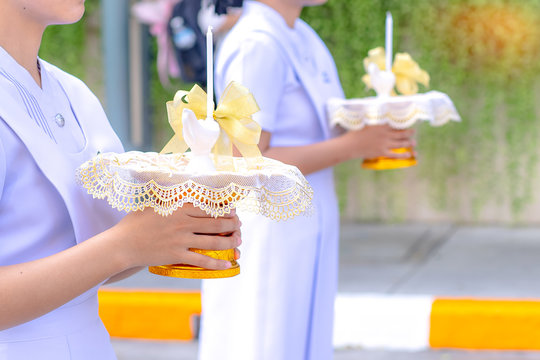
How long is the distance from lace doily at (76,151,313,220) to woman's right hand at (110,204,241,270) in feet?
0.06

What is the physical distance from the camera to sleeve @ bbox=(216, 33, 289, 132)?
2053mm

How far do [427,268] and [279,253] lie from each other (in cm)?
354

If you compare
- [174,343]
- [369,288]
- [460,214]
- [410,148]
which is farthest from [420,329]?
[460,214]

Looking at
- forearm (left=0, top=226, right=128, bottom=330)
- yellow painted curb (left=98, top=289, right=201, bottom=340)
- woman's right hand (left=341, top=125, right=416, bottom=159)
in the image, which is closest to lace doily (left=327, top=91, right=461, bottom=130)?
woman's right hand (left=341, top=125, right=416, bottom=159)

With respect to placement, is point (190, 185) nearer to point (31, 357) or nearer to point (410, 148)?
point (31, 357)

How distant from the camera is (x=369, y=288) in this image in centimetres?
493

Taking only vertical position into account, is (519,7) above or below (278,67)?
above

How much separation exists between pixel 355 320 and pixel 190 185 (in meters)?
3.26

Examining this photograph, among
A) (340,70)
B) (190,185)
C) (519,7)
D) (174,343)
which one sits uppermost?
(519,7)

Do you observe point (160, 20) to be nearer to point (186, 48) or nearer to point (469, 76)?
point (186, 48)

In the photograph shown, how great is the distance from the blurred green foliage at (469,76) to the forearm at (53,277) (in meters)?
5.93

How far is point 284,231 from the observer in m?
2.12

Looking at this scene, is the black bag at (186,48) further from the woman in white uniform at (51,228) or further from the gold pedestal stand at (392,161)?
the woman in white uniform at (51,228)

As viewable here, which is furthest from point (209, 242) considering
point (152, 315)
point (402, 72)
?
point (152, 315)
